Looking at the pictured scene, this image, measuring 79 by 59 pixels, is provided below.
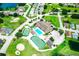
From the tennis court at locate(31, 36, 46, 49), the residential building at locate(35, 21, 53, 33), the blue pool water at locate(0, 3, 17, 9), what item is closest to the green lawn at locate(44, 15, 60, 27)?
the residential building at locate(35, 21, 53, 33)

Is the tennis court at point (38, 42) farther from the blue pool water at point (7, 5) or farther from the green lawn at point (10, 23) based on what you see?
the blue pool water at point (7, 5)

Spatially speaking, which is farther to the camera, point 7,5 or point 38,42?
point 7,5

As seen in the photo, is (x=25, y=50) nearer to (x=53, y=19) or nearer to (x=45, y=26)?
(x=45, y=26)

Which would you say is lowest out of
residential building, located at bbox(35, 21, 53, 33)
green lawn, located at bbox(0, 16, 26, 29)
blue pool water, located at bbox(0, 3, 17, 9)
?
residential building, located at bbox(35, 21, 53, 33)

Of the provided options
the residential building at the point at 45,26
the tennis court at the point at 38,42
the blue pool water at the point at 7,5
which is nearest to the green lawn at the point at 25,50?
the tennis court at the point at 38,42

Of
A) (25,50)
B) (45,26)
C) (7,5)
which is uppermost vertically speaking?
(7,5)

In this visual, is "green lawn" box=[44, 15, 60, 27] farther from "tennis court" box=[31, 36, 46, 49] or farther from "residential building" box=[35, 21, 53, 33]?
"tennis court" box=[31, 36, 46, 49]

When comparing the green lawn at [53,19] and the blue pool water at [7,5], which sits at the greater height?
the blue pool water at [7,5]

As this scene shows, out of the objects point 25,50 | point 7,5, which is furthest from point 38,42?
point 7,5

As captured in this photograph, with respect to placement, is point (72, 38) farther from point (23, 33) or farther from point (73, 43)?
point (23, 33)

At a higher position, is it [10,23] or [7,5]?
[7,5]

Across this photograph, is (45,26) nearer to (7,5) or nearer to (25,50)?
(25,50)
